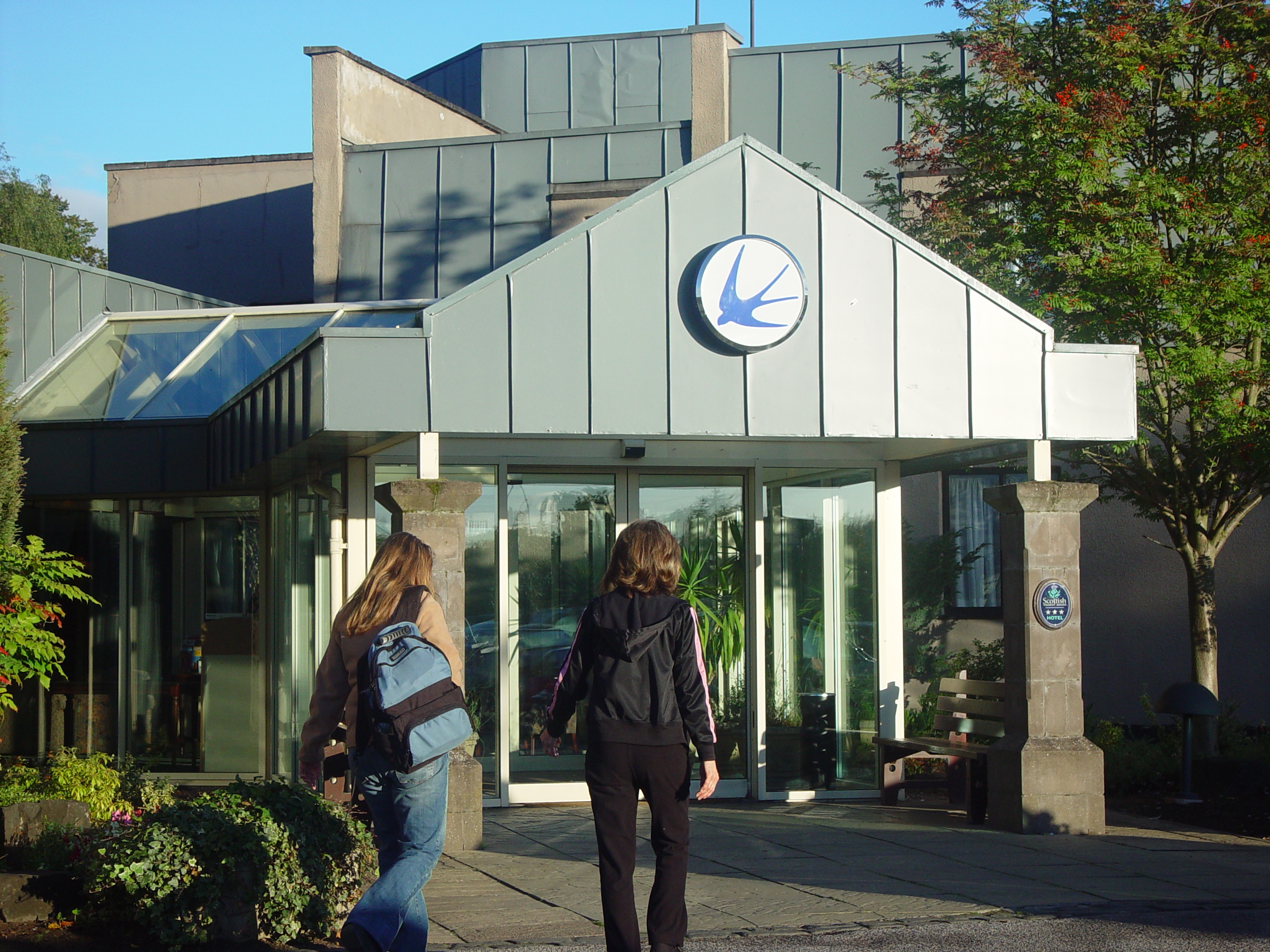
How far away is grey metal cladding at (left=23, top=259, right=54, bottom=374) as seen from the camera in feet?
46.5

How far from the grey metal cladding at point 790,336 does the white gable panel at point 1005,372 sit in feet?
3.50

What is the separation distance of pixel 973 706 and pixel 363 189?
1147 cm

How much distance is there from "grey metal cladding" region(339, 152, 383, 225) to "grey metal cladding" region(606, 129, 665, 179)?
122 inches

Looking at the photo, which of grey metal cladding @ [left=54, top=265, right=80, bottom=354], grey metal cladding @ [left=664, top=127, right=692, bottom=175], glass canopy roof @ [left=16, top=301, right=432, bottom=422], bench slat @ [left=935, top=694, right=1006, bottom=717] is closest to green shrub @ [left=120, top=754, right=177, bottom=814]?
glass canopy roof @ [left=16, top=301, right=432, bottom=422]

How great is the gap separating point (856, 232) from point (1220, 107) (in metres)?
3.88

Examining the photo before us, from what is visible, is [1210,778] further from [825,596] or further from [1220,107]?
[1220,107]

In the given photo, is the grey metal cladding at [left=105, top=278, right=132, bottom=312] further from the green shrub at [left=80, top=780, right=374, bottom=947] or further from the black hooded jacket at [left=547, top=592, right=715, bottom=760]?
the black hooded jacket at [left=547, top=592, right=715, bottom=760]

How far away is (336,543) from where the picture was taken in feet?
32.6

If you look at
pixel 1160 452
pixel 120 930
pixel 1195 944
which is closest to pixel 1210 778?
Answer: pixel 1160 452

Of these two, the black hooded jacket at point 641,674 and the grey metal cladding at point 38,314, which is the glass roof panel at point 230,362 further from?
the black hooded jacket at point 641,674

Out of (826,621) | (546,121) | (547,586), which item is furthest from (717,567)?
(546,121)

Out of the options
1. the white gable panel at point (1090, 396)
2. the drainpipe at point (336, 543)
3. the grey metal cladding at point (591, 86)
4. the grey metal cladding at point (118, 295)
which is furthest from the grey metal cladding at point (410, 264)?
the white gable panel at point (1090, 396)

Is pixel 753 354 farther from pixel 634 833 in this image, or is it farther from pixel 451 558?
pixel 634 833

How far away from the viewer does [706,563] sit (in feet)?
34.9
